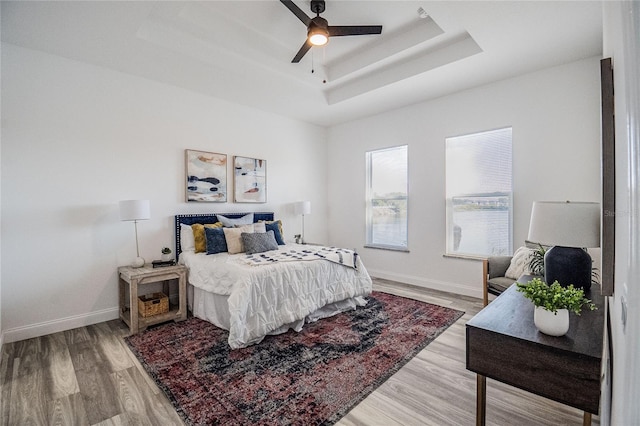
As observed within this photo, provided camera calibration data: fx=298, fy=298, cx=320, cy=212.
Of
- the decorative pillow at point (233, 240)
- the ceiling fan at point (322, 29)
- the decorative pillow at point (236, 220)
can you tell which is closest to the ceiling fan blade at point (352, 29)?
the ceiling fan at point (322, 29)

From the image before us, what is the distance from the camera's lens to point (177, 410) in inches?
74.2

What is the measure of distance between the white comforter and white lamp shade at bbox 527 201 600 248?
207 centimetres

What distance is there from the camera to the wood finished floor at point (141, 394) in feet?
5.95

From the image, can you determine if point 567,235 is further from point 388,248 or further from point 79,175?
point 79,175

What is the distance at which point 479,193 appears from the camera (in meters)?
4.04

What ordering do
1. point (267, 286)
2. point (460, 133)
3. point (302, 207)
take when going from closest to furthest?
point (267, 286)
point (460, 133)
point (302, 207)

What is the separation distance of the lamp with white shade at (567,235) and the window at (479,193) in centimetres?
201

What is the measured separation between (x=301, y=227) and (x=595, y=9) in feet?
14.5

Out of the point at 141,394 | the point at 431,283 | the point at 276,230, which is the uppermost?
the point at 276,230

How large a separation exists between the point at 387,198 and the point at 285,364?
3411 mm

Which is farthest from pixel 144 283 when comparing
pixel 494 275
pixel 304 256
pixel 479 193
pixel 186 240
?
pixel 479 193

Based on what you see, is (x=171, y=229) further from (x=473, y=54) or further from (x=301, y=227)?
(x=473, y=54)

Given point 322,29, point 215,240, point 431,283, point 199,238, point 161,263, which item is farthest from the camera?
point 431,283

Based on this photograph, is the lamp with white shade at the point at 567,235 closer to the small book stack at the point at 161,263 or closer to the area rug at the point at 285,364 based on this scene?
the area rug at the point at 285,364
